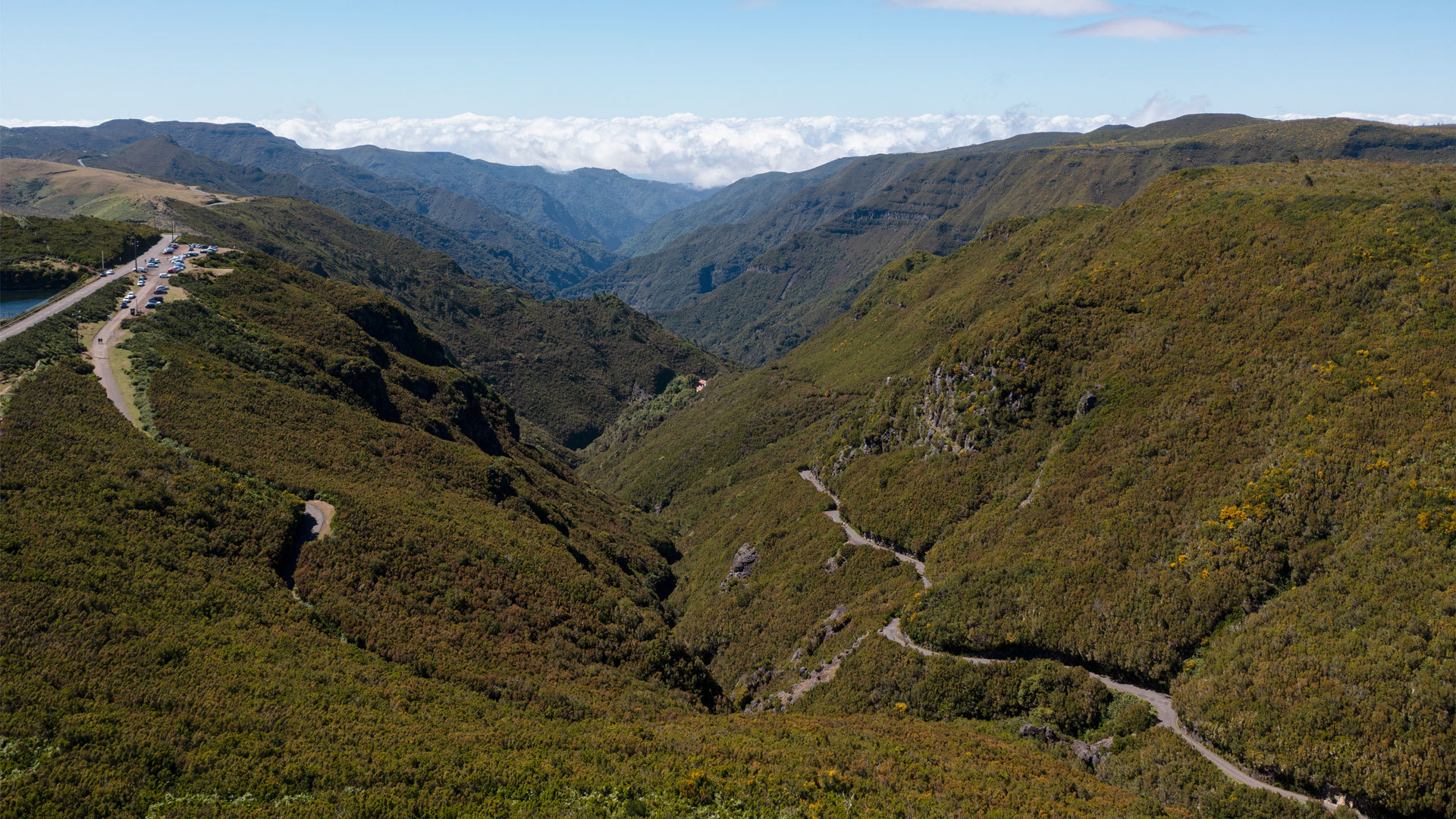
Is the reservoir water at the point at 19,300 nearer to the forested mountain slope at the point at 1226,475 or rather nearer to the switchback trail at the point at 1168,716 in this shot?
the forested mountain slope at the point at 1226,475

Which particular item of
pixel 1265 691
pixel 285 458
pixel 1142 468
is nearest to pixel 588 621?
pixel 285 458

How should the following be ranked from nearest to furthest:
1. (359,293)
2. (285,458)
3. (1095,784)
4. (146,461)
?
(1095,784)
(146,461)
(285,458)
(359,293)

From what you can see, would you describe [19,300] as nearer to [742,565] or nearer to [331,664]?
[331,664]

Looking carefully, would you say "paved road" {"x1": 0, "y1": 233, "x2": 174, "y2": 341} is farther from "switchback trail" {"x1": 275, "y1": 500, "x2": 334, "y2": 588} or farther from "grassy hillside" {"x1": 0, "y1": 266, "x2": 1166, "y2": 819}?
"switchback trail" {"x1": 275, "y1": 500, "x2": 334, "y2": 588}

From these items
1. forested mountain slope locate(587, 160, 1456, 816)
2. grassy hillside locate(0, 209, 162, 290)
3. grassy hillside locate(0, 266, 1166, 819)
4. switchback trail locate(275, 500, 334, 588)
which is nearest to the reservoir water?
grassy hillside locate(0, 209, 162, 290)

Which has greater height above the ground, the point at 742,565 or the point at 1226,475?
the point at 1226,475

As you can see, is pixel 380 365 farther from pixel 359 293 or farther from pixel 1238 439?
pixel 1238 439

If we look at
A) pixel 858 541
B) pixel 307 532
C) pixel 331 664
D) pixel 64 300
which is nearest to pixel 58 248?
pixel 64 300
